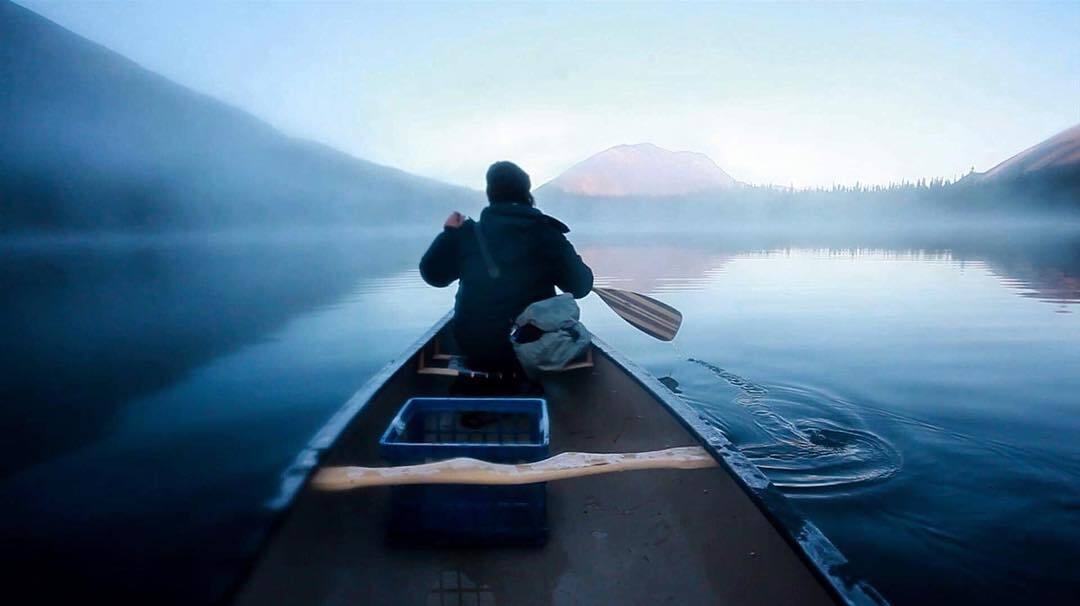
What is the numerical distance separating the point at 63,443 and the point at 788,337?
1116 cm

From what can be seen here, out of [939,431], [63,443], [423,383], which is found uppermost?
[423,383]

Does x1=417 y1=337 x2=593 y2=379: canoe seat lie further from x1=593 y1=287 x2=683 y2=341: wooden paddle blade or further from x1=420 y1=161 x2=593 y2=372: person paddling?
x1=593 y1=287 x2=683 y2=341: wooden paddle blade

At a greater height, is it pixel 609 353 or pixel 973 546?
pixel 609 353

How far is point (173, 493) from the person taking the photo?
491 cm

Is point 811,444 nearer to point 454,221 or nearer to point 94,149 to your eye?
point 454,221

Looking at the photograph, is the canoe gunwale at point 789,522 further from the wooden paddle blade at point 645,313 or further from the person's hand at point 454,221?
the wooden paddle blade at point 645,313

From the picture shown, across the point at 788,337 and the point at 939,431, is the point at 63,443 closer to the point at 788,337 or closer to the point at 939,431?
the point at 939,431

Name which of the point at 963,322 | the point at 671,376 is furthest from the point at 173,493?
the point at 963,322

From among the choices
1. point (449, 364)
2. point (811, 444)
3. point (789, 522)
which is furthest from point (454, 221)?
point (811, 444)

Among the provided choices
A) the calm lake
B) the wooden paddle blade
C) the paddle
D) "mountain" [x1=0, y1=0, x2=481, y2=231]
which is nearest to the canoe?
the paddle

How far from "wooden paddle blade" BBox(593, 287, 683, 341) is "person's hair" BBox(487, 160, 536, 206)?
236 centimetres

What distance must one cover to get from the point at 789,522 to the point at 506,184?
2.65 meters

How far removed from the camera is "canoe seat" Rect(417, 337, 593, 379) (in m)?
4.07

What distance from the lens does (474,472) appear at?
7.17 feet
